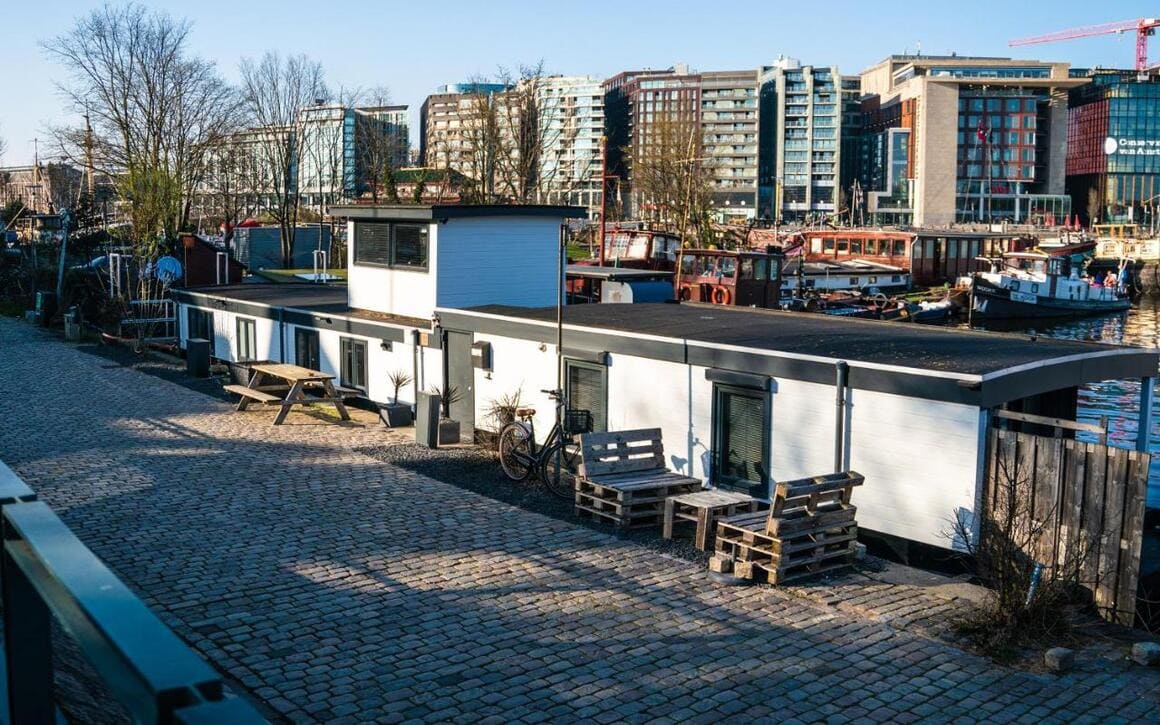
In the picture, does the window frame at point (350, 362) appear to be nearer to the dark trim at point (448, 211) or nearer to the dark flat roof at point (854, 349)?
the dark trim at point (448, 211)

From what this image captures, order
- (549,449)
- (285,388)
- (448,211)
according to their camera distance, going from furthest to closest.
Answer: (285,388) → (448,211) → (549,449)

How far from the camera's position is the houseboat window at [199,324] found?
111ft

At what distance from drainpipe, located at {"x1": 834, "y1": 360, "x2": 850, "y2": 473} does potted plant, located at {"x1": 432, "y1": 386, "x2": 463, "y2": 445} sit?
27.2ft

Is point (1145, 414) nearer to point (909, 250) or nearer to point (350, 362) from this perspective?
point (350, 362)

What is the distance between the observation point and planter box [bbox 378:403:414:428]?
76.3ft

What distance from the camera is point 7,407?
84.5ft

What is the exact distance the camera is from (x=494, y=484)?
59.8 feet

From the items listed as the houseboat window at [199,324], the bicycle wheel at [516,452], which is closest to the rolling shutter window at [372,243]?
the bicycle wheel at [516,452]

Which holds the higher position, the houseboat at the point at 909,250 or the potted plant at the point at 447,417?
the houseboat at the point at 909,250

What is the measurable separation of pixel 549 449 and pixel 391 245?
9149 mm

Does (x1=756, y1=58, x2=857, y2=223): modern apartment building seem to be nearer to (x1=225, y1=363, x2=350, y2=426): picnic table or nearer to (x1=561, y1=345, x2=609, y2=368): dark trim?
(x1=225, y1=363, x2=350, y2=426): picnic table

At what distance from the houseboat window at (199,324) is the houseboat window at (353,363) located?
8.86 m

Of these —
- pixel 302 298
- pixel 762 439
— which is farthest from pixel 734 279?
pixel 762 439

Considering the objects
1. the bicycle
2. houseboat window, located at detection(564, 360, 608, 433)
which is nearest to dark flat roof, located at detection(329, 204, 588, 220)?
houseboat window, located at detection(564, 360, 608, 433)
